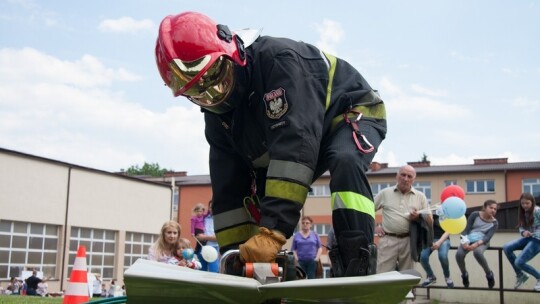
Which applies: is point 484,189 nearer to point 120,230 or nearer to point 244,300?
point 120,230

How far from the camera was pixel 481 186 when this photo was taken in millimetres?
59688

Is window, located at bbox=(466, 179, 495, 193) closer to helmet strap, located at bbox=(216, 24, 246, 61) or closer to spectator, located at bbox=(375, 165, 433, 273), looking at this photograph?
spectator, located at bbox=(375, 165, 433, 273)

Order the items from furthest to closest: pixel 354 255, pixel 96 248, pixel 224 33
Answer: pixel 96 248, pixel 224 33, pixel 354 255

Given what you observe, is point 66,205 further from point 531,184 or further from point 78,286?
point 531,184

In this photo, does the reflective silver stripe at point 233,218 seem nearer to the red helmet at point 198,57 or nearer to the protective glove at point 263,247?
the red helmet at point 198,57

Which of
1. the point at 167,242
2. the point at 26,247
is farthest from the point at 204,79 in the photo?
the point at 26,247

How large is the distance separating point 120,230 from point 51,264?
267 inches

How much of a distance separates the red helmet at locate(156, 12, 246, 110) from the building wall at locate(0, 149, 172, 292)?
34516 mm

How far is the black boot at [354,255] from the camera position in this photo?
9.86ft

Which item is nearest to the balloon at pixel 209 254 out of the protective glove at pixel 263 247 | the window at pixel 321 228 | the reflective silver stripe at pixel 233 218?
the reflective silver stripe at pixel 233 218

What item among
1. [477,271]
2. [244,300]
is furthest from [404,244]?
[244,300]

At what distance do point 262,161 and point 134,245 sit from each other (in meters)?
44.9

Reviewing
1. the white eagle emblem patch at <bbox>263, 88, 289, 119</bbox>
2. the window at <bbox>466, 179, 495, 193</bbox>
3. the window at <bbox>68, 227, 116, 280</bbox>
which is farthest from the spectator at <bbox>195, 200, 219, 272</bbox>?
the window at <bbox>466, 179, 495, 193</bbox>

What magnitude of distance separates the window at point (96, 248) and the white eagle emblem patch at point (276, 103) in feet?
128
